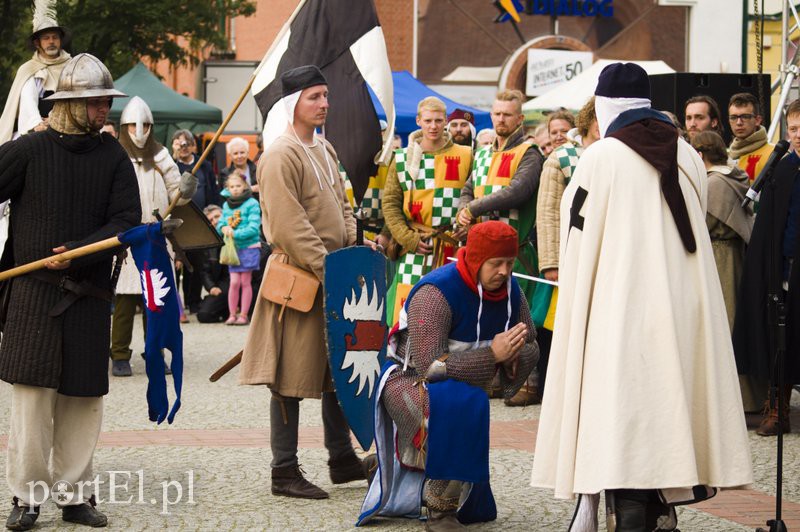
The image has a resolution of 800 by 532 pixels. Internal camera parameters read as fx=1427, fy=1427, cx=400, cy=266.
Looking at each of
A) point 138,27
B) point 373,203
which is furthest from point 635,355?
point 138,27

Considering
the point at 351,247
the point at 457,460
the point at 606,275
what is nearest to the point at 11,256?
the point at 351,247

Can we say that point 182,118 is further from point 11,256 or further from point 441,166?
point 11,256

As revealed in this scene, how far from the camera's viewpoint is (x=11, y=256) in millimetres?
6332

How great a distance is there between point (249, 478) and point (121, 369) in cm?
458

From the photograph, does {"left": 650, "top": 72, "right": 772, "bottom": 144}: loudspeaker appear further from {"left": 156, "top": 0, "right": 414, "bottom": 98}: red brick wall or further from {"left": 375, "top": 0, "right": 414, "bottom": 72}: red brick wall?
{"left": 375, "top": 0, "right": 414, "bottom": 72}: red brick wall

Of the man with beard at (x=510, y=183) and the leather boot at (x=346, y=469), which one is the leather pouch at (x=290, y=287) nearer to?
the leather boot at (x=346, y=469)

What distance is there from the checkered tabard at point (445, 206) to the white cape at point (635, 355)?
5.03 metres

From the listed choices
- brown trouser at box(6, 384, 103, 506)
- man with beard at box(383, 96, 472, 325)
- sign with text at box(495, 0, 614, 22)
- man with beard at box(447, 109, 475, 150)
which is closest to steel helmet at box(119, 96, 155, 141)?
man with beard at box(383, 96, 472, 325)

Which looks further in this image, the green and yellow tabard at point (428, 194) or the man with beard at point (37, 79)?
the green and yellow tabard at point (428, 194)

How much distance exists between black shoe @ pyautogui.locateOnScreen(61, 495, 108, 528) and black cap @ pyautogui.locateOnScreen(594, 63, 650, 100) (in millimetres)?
2829

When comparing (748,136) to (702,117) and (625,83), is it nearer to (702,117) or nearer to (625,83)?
(702,117)

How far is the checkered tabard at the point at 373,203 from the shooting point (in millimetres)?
11391

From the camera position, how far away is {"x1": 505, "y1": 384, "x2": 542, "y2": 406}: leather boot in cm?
1020

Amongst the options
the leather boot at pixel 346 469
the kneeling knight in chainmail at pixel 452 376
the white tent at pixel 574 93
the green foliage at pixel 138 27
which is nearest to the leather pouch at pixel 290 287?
the kneeling knight in chainmail at pixel 452 376
